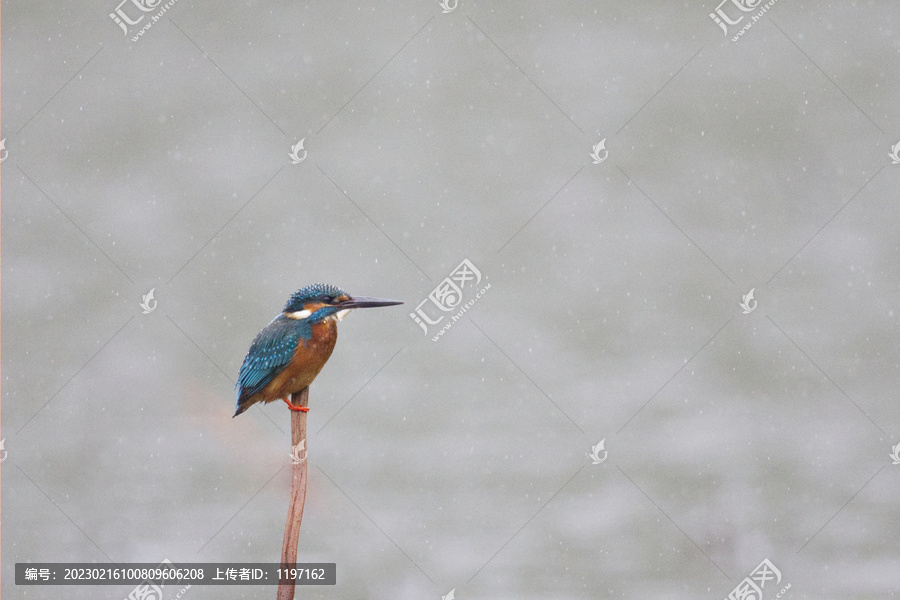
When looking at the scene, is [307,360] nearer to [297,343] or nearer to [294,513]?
[297,343]

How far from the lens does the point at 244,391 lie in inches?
121

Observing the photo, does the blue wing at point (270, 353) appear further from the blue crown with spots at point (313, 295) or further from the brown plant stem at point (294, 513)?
the brown plant stem at point (294, 513)

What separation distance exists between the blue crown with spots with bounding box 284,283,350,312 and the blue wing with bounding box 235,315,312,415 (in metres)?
0.05

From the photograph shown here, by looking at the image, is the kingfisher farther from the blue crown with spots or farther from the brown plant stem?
the brown plant stem

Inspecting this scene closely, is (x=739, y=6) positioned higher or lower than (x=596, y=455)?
higher

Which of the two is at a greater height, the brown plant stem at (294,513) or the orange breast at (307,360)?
the orange breast at (307,360)

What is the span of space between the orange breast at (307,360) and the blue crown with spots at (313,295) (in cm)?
8

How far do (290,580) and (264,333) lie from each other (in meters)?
0.75

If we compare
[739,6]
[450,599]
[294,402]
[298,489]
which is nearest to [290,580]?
[298,489]

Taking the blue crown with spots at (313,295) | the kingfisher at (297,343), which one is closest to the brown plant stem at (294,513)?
the kingfisher at (297,343)

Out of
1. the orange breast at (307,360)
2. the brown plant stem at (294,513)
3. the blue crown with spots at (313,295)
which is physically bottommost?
the brown plant stem at (294,513)

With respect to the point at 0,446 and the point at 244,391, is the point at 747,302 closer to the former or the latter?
the point at 244,391

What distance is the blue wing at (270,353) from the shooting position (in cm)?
298

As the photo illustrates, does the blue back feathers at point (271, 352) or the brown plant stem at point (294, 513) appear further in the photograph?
the blue back feathers at point (271, 352)
